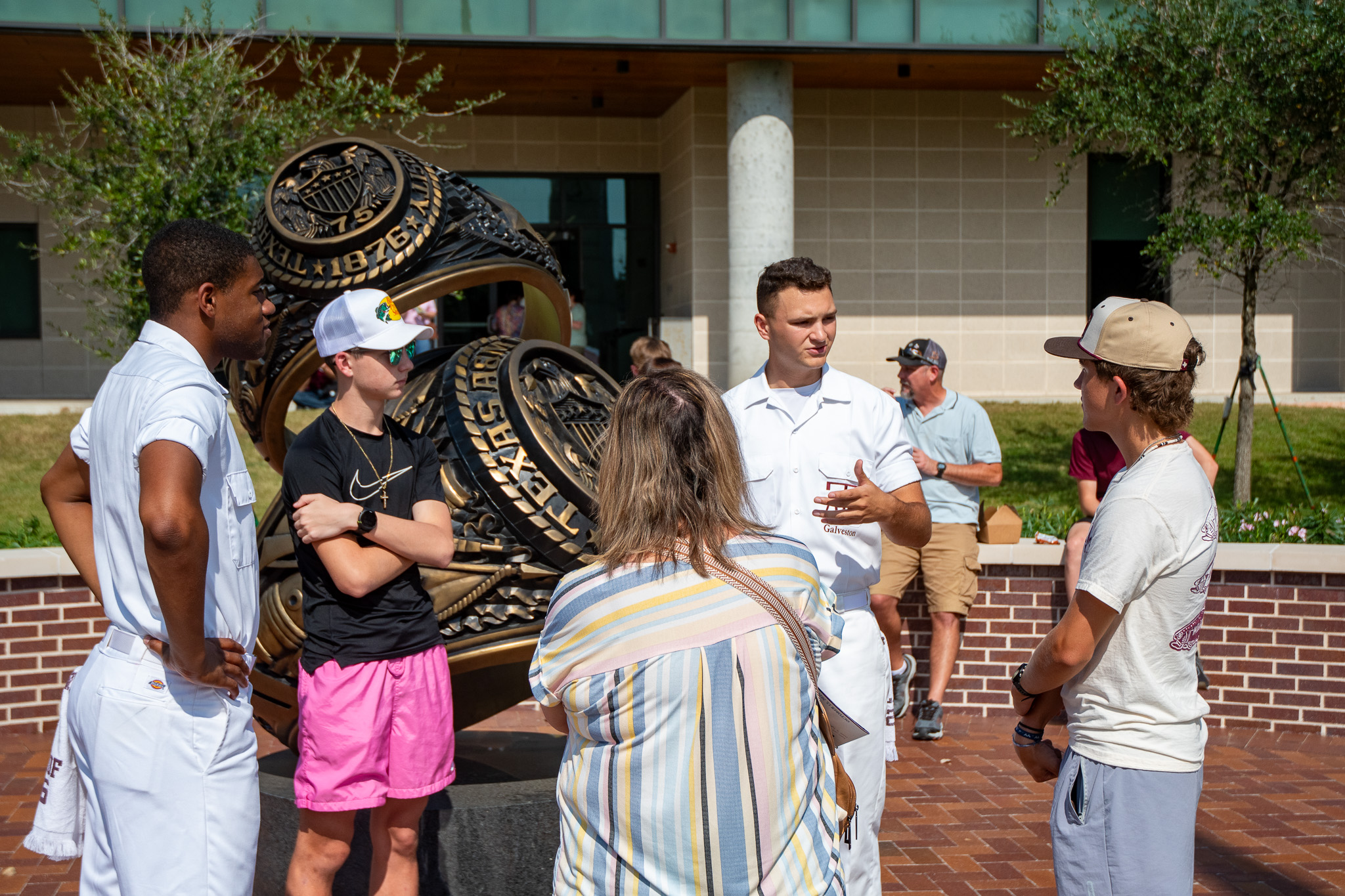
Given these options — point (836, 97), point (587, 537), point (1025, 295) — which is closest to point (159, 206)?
point (587, 537)

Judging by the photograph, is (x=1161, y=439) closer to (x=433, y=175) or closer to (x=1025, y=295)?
(x=433, y=175)

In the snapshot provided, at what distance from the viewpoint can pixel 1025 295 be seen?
806 inches

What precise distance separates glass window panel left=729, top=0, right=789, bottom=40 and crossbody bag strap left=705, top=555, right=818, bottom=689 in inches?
627

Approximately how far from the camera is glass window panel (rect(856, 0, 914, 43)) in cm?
1711

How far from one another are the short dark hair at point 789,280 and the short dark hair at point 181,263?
62.9 inches

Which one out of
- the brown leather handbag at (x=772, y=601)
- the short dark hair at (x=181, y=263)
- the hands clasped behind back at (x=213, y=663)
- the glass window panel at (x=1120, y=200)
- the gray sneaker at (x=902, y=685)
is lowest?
the gray sneaker at (x=902, y=685)

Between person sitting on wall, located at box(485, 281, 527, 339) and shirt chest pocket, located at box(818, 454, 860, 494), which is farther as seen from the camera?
person sitting on wall, located at box(485, 281, 527, 339)

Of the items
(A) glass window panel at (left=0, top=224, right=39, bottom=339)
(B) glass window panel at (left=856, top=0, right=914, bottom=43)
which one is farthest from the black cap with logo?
(A) glass window panel at (left=0, top=224, right=39, bottom=339)

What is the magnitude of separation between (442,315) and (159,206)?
11.4 m

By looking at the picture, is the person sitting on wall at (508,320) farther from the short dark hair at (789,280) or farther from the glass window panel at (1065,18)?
the short dark hair at (789,280)

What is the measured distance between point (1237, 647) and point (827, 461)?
4.36 metres

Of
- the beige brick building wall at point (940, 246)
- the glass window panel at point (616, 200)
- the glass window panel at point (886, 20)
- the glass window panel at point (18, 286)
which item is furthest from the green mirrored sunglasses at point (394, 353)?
the glass window panel at point (18, 286)

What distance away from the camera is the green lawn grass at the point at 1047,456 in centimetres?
1227

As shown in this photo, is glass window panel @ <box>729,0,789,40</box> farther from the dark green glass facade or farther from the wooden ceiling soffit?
the wooden ceiling soffit
